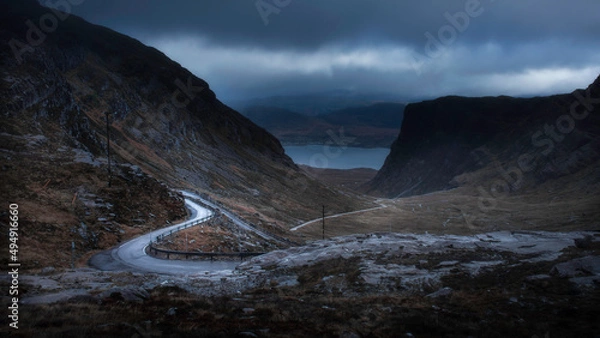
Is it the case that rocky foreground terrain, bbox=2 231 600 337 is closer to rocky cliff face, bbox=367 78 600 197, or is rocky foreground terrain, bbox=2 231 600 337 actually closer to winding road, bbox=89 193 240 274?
winding road, bbox=89 193 240 274

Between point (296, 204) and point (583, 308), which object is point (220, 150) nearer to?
point (296, 204)

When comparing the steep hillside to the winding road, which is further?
the steep hillside

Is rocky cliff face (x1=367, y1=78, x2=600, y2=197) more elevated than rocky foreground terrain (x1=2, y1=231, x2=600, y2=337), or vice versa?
rocky cliff face (x1=367, y1=78, x2=600, y2=197)

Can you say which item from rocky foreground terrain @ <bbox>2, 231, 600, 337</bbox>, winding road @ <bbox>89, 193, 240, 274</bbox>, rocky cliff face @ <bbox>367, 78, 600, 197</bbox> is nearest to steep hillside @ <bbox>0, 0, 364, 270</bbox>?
winding road @ <bbox>89, 193, 240, 274</bbox>

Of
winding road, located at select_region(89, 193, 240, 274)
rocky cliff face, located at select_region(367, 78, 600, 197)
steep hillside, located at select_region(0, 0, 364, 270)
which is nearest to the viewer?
winding road, located at select_region(89, 193, 240, 274)

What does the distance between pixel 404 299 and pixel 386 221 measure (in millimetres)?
85431

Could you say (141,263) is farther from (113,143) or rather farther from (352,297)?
(113,143)

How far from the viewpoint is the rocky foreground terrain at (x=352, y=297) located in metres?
12.6

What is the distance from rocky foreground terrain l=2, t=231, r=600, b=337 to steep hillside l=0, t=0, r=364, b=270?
14.7 m

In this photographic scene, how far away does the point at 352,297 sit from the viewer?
1900cm

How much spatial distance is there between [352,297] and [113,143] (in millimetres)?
67954

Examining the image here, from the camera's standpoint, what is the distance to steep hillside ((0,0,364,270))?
35.7 meters

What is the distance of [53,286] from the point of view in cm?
1811

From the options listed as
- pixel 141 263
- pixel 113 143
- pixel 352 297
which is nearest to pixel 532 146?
pixel 113 143
